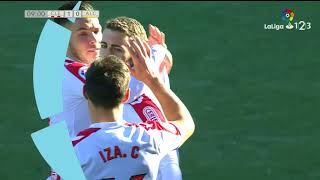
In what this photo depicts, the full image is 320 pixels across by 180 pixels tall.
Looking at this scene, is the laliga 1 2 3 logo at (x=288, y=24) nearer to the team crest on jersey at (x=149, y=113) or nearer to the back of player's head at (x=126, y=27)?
the back of player's head at (x=126, y=27)

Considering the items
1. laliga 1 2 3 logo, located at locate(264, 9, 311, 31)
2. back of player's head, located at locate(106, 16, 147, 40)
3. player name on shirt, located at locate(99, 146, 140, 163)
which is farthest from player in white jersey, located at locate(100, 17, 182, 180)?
laliga 1 2 3 logo, located at locate(264, 9, 311, 31)

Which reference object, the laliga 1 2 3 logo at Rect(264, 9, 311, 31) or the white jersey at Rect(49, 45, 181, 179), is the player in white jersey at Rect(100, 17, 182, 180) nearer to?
the white jersey at Rect(49, 45, 181, 179)

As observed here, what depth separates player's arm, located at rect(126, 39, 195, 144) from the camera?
3211 mm

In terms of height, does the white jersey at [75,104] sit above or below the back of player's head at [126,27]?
below

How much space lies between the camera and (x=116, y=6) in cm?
885

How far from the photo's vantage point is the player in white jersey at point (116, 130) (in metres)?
3.25

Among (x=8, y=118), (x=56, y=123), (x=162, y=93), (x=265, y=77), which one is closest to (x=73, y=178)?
(x=162, y=93)

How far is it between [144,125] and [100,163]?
277 mm

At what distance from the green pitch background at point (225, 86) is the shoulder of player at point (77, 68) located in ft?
9.36

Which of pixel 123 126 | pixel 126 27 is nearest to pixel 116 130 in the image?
pixel 123 126

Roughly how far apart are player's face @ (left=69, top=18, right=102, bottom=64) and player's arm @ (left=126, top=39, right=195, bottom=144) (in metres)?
1.34

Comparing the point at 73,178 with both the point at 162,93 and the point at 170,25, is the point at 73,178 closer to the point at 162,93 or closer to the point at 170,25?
the point at 162,93

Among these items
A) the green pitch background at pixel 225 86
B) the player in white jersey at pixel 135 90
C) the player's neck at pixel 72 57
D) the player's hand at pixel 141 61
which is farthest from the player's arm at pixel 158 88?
the green pitch background at pixel 225 86

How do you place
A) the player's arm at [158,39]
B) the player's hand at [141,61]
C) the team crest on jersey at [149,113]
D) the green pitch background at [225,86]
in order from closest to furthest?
the player's hand at [141,61]
the team crest on jersey at [149,113]
the player's arm at [158,39]
the green pitch background at [225,86]
